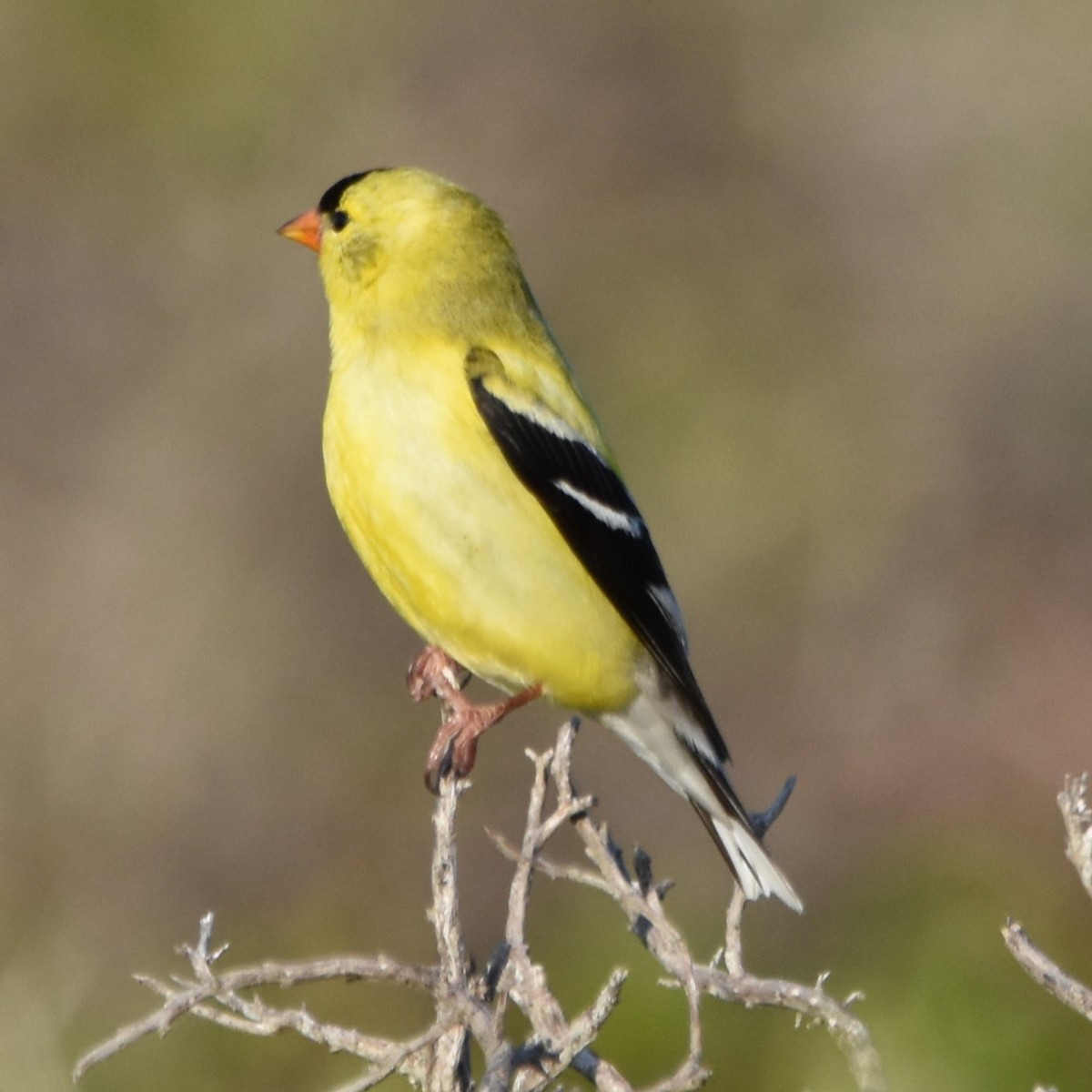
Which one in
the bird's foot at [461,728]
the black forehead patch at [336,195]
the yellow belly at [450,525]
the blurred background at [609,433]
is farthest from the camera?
the blurred background at [609,433]

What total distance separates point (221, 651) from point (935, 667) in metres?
3.08

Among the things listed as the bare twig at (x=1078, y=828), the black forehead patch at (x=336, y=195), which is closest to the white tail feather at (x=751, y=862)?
the black forehead patch at (x=336, y=195)

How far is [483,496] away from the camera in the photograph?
12.2 ft

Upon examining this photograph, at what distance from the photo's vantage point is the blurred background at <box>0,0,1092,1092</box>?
657 cm

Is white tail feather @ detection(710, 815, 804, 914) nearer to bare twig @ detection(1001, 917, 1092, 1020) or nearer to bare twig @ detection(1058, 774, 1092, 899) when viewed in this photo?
bare twig @ detection(1058, 774, 1092, 899)

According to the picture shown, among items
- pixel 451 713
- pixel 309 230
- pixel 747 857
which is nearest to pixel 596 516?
pixel 451 713

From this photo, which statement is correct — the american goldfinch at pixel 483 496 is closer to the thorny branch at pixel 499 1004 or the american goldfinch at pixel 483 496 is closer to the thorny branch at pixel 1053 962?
the thorny branch at pixel 499 1004

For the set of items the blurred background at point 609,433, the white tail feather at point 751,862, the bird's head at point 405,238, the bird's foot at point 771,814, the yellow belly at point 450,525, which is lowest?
the bird's foot at point 771,814

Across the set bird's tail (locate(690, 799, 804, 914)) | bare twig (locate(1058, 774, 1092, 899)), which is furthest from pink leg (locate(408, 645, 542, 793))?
bare twig (locate(1058, 774, 1092, 899))

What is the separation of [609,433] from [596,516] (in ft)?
12.8

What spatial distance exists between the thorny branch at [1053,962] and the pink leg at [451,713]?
1589 millimetres

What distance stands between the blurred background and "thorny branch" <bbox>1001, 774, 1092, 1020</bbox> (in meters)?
2.28

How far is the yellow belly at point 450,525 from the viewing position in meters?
3.65

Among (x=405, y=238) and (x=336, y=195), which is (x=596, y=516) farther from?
(x=336, y=195)
